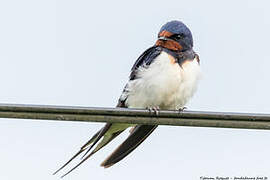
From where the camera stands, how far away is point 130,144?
435 centimetres

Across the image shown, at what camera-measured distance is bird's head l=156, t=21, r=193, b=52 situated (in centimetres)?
453

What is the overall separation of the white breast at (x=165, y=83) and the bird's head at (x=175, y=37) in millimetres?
162

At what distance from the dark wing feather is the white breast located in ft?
0.58

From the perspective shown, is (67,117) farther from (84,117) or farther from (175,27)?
(175,27)

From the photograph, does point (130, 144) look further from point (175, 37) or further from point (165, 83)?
point (175, 37)

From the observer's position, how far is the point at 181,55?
4.41m

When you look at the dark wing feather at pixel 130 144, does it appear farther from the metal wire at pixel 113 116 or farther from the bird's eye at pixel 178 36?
the metal wire at pixel 113 116

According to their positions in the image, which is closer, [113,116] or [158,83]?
[113,116]

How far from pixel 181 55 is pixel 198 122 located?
1.52 meters

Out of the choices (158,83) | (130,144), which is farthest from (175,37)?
(130,144)

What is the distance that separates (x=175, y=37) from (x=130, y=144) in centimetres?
87

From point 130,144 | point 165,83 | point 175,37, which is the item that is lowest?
point 130,144

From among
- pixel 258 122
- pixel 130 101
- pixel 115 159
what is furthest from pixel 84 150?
pixel 258 122

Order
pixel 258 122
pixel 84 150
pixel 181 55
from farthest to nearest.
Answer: pixel 181 55 → pixel 84 150 → pixel 258 122
